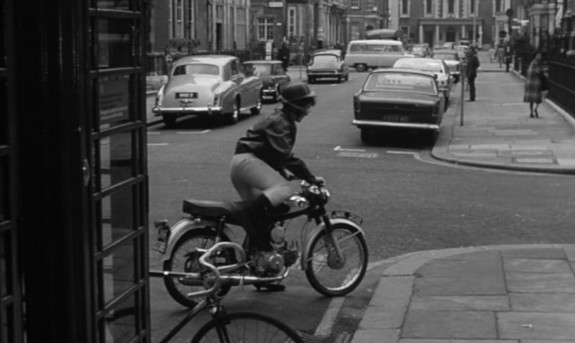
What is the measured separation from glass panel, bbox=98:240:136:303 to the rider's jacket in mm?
3563

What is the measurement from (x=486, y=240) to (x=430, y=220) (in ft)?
4.26

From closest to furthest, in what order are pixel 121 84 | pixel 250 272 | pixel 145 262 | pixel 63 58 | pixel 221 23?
pixel 63 58
pixel 121 84
pixel 145 262
pixel 250 272
pixel 221 23

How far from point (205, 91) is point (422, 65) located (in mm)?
11370

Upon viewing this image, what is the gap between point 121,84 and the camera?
14.8 ft

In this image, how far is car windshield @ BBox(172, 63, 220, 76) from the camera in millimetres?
27219

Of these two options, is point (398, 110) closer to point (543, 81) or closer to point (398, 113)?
point (398, 113)

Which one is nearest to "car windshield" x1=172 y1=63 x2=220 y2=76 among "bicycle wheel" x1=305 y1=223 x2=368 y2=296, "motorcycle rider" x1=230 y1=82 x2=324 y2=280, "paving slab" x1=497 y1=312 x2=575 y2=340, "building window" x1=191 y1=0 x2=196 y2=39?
"bicycle wheel" x1=305 y1=223 x2=368 y2=296

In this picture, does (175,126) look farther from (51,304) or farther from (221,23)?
(221,23)

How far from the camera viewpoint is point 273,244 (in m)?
8.11

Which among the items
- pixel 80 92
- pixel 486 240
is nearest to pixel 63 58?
pixel 80 92

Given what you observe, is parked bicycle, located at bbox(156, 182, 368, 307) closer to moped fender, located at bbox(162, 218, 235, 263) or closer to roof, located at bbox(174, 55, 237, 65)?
moped fender, located at bbox(162, 218, 235, 263)

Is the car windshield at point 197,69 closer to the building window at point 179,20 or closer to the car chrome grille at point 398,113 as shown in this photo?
the car chrome grille at point 398,113

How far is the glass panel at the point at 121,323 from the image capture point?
4418mm

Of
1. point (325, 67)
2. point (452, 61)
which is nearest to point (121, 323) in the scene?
point (452, 61)
